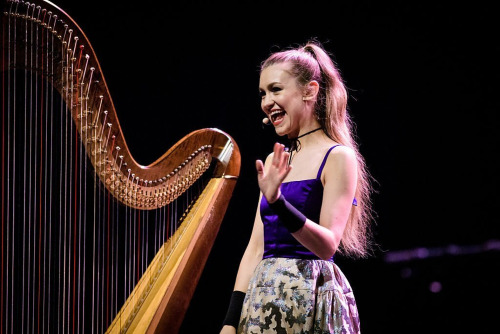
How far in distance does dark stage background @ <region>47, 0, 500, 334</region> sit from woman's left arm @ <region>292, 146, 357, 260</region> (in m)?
1.45

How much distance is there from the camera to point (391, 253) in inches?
114

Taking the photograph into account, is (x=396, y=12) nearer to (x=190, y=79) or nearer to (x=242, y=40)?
(x=242, y=40)

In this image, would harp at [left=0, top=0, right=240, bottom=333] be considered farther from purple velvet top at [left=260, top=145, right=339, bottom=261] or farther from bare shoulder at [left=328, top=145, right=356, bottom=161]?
bare shoulder at [left=328, top=145, right=356, bottom=161]

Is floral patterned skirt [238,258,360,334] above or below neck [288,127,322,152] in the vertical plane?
below

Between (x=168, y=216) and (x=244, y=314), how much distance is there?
92cm

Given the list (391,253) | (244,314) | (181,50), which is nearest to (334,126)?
(244,314)

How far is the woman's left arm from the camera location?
1.33 m

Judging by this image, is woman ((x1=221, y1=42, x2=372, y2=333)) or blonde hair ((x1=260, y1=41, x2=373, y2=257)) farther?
blonde hair ((x1=260, y1=41, x2=373, y2=257))

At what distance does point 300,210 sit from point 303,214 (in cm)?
1

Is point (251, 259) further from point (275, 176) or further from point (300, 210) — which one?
point (275, 176)

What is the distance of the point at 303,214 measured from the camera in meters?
1.45

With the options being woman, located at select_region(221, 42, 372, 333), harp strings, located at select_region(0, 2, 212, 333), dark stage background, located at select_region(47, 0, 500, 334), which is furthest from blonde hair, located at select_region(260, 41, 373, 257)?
dark stage background, located at select_region(47, 0, 500, 334)

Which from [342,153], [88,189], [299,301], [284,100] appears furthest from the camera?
[88,189]

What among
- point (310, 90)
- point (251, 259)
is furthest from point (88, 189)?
point (310, 90)
